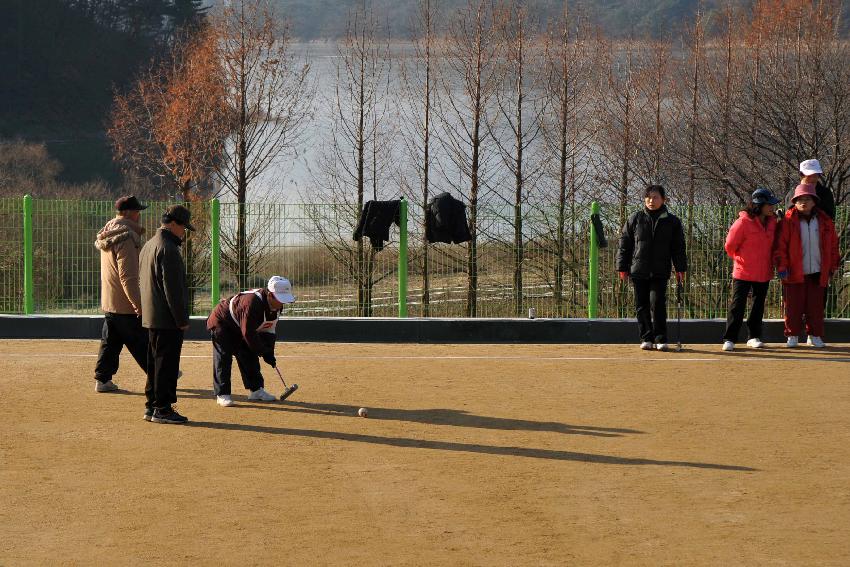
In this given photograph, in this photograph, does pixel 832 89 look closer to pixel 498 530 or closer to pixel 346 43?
pixel 346 43

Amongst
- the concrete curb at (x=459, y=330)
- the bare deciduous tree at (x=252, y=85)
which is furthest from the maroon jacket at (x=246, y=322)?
the bare deciduous tree at (x=252, y=85)

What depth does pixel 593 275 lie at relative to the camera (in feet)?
53.9

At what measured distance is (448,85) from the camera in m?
34.9

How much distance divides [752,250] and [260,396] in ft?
20.3

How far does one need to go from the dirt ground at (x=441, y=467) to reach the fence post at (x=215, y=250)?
348 centimetres

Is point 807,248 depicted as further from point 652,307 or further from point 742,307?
point 652,307

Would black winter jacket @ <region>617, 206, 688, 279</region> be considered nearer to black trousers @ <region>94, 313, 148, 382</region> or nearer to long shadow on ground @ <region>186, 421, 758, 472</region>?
long shadow on ground @ <region>186, 421, 758, 472</region>

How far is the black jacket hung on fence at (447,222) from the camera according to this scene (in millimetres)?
16469

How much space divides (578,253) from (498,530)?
10.2 meters

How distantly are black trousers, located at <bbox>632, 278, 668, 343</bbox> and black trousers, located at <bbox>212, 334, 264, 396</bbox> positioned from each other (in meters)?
5.09

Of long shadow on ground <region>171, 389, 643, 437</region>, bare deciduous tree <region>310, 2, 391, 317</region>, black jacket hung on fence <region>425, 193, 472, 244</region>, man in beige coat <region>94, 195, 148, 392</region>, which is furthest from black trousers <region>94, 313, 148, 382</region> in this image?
bare deciduous tree <region>310, 2, 391, 317</region>

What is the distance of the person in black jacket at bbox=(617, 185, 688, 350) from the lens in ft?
46.1

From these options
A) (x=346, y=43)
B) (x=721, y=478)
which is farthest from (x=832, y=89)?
(x=721, y=478)

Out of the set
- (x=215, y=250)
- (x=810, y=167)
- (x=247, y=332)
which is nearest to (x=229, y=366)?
(x=247, y=332)
